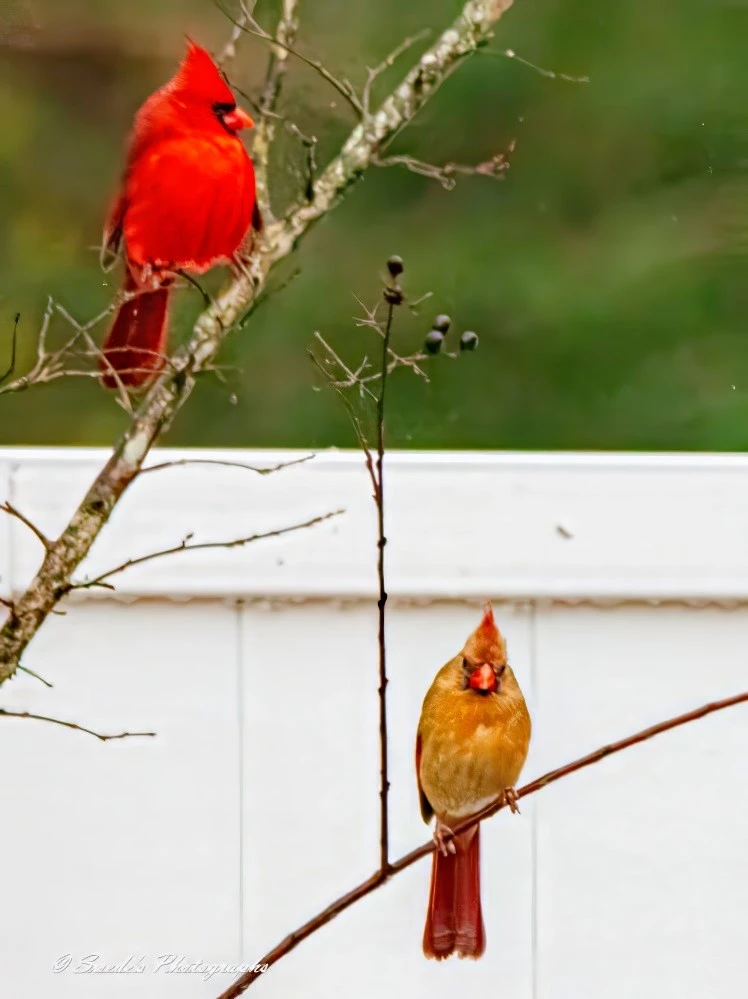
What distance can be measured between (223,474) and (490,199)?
0.30 metres

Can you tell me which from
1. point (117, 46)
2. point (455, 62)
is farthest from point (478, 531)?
point (117, 46)

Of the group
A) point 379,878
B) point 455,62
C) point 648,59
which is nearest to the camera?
point 379,878

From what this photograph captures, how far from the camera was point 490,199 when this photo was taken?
1.03 m

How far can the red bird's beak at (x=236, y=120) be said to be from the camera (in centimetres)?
89

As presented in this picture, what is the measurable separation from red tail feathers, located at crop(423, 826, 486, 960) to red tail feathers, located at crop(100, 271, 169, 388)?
1.32ft

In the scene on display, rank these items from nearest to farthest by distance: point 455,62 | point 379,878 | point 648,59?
point 379,878, point 455,62, point 648,59

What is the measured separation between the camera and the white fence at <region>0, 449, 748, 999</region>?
0.96 metres

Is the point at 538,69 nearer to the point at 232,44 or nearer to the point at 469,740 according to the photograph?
the point at 232,44

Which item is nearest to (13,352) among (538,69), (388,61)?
(388,61)

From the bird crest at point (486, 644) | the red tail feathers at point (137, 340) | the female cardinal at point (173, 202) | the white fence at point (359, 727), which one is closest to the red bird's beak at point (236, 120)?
the female cardinal at point (173, 202)

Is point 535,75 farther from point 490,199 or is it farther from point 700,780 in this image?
point 700,780

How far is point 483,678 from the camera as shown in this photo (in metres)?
0.90

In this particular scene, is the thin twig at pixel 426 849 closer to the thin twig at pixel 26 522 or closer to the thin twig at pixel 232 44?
the thin twig at pixel 26 522

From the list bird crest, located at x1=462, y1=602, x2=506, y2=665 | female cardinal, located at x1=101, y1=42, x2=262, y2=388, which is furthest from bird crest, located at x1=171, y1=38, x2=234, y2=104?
bird crest, located at x1=462, y1=602, x2=506, y2=665
